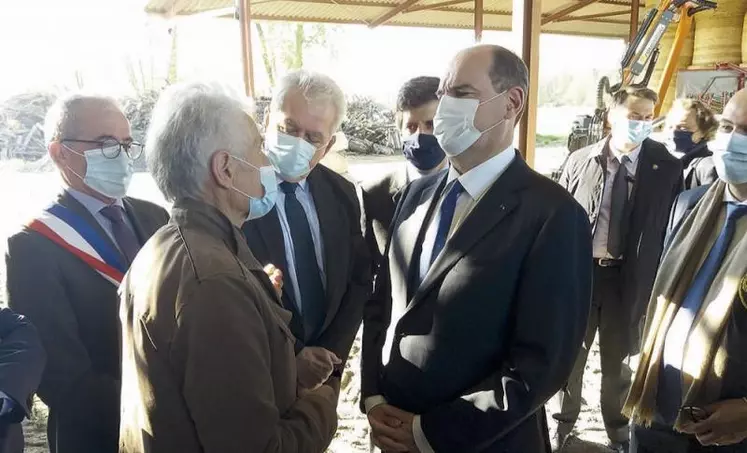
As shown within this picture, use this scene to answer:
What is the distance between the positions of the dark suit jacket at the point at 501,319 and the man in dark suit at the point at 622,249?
1775mm

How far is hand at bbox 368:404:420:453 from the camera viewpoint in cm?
155

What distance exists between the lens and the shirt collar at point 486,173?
1593 mm

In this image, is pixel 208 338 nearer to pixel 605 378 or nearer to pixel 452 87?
pixel 452 87

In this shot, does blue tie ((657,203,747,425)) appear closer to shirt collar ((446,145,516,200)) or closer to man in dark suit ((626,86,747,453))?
man in dark suit ((626,86,747,453))

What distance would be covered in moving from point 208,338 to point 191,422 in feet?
0.63

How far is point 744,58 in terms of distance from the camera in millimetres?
7426

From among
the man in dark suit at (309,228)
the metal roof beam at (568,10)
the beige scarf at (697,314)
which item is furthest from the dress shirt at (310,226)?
the metal roof beam at (568,10)

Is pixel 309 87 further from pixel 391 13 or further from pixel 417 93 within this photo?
pixel 391 13

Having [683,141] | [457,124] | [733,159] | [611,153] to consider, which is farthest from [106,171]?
[683,141]

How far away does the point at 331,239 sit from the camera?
217 cm

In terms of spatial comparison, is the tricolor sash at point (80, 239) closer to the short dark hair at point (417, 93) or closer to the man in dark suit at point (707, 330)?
the short dark hair at point (417, 93)

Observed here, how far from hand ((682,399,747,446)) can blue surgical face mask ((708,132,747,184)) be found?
77cm

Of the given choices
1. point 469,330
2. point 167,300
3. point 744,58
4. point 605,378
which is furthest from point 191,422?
point 744,58

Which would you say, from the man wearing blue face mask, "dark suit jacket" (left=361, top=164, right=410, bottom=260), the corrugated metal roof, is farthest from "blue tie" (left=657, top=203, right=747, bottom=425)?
the corrugated metal roof
